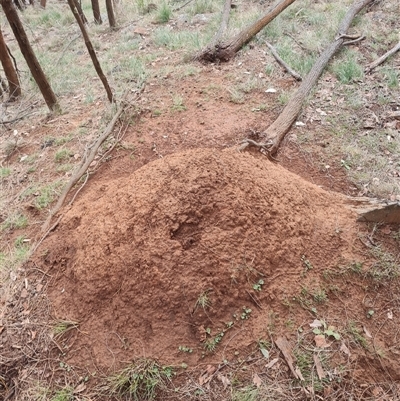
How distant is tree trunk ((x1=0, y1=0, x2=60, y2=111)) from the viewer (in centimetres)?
428

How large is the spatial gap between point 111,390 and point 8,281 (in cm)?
123

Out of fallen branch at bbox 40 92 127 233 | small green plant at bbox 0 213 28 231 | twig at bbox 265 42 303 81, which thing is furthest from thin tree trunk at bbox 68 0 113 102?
twig at bbox 265 42 303 81

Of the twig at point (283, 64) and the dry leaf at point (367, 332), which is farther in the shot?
the twig at point (283, 64)

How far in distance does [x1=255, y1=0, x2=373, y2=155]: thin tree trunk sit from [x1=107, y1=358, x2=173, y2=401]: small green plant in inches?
88.9

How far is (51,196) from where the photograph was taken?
3.60 metres

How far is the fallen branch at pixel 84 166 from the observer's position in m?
3.28

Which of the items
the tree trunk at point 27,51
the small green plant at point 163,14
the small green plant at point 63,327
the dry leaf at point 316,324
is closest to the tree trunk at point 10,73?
the tree trunk at point 27,51

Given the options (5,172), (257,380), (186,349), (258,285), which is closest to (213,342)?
(186,349)

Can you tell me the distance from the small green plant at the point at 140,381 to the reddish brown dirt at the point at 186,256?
76 mm

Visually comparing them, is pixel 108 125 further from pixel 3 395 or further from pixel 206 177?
pixel 3 395

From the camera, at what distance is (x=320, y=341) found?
2156mm

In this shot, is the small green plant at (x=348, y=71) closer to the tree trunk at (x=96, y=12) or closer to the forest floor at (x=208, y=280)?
the forest floor at (x=208, y=280)

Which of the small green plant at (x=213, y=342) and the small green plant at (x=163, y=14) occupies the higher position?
the small green plant at (x=163, y=14)

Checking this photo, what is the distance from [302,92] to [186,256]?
2.93 metres
